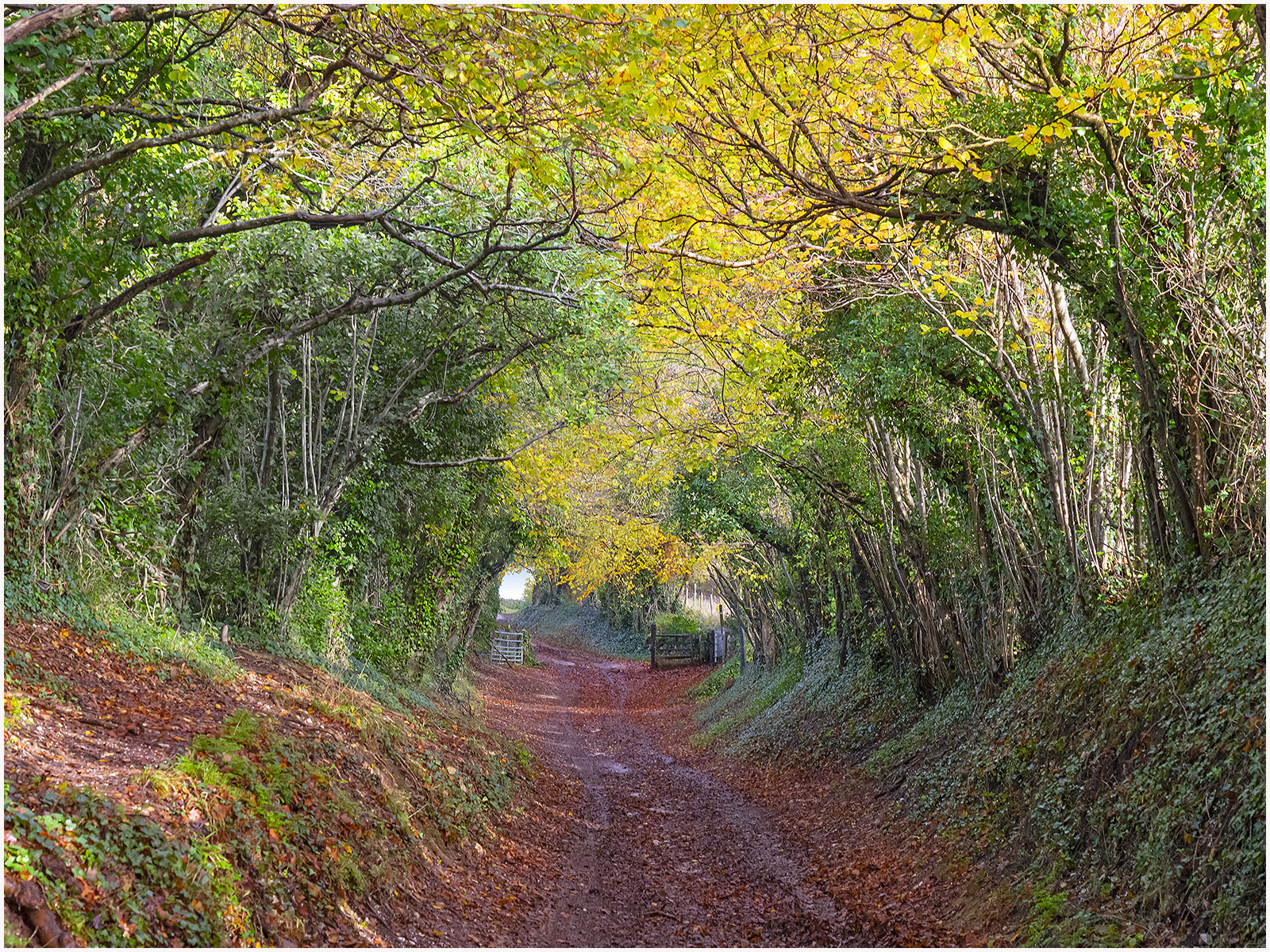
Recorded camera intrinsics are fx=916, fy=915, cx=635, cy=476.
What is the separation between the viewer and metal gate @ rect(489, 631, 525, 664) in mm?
33562

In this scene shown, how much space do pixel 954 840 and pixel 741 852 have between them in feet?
8.24

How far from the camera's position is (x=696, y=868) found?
964 centimetres

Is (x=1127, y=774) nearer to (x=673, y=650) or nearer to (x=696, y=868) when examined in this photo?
(x=696, y=868)

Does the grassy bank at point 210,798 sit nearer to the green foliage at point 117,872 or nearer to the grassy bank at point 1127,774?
the green foliage at point 117,872

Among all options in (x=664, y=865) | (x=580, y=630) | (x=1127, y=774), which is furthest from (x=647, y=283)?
(x=580, y=630)

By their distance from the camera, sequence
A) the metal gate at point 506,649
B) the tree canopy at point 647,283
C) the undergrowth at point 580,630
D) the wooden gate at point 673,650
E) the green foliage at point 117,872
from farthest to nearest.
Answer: the undergrowth at point 580,630
the wooden gate at point 673,650
the metal gate at point 506,649
the tree canopy at point 647,283
the green foliage at point 117,872

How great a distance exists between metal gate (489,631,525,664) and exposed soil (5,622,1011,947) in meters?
19.9

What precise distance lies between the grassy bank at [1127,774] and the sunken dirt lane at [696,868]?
30.5 inches

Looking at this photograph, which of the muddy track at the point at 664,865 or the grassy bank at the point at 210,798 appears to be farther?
the muddy track at the point at 664,865

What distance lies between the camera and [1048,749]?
27.3ft

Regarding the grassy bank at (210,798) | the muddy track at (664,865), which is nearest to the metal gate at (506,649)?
the muddy track at (664,865)

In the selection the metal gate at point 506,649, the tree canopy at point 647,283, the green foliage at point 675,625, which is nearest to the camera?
the tree canopy at point 647,283

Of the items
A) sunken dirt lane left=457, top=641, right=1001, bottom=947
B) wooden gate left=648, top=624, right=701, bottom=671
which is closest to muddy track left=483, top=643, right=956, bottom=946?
sunken dirt lane left=457, top=641, right=1001, bottom=947

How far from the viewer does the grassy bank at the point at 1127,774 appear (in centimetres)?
541
